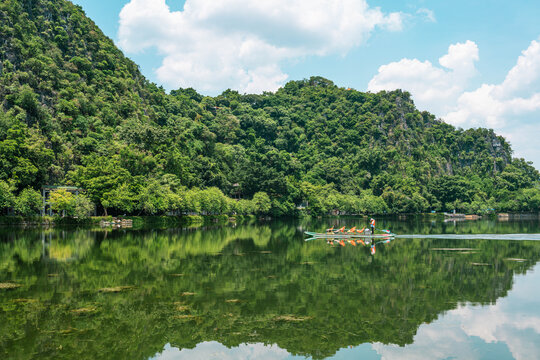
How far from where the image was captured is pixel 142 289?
15.6m

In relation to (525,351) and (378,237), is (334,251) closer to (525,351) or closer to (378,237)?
(378,237)

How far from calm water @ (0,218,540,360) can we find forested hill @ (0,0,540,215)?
130 ft

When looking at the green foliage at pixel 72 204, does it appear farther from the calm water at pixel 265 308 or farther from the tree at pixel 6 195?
the calm water at pixel 265 308

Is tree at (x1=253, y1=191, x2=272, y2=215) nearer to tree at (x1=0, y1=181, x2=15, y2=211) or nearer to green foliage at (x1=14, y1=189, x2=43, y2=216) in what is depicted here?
green foliage at (x1=14, y1=189, x2=43, y2=216)

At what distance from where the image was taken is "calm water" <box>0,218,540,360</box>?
10.1 m

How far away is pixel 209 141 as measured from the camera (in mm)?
105500

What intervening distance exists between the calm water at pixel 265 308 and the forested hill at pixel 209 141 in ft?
130

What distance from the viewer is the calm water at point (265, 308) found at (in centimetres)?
1014

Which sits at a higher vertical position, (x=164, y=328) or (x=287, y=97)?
(x=287, y=97)

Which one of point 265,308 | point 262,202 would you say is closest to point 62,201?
point 262,202

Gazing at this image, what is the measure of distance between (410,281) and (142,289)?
→ 404 inches

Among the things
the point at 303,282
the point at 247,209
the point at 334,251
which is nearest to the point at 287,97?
the point at 247,209

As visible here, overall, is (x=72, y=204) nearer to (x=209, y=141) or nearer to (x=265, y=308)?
(x=265, y=308)

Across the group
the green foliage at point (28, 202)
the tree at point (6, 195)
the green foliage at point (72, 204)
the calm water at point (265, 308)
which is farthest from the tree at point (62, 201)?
the calm water at point (265, 308)
